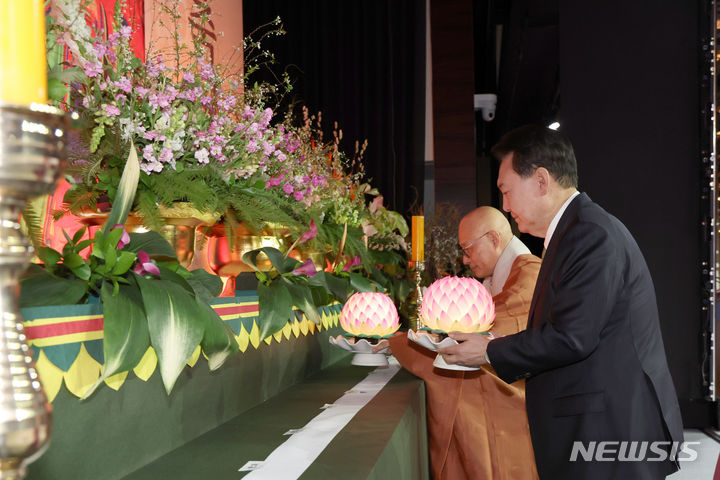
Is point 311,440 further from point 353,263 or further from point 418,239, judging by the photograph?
point 418,239

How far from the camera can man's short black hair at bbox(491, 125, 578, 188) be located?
182cm

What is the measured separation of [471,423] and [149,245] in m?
1.14

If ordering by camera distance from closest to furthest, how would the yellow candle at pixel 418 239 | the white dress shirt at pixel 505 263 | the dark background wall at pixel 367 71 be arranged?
1. the yellow candle at pixel 418 239
2. the white dress shirt at pixel 505 263
3. the dark background wall at pixel 367 71

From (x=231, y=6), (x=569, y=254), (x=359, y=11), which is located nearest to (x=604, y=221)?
(x=569, y=254)

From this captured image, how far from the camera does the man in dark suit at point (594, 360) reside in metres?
1.53

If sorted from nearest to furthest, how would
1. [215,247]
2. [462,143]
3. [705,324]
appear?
[215,247], [705,324], [462,143]

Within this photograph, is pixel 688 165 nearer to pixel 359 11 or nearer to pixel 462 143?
pixel 462 143

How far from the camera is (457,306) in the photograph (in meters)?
1.55

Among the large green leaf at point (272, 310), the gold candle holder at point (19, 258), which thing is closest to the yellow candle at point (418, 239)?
the large green leaf at point (272, 310)

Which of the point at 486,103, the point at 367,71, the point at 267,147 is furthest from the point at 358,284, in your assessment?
the point at 486,103

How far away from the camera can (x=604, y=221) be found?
159cm

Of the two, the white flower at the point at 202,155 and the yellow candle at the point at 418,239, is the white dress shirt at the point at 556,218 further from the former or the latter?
the white flower at the point at 202,155

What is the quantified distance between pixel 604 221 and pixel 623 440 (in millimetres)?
549

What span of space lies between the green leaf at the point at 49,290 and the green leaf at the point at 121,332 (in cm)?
3
